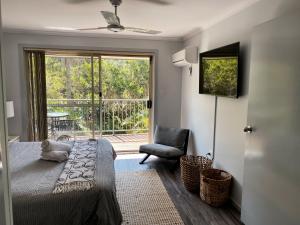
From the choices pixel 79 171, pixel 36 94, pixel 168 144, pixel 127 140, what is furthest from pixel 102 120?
pixel 79 171

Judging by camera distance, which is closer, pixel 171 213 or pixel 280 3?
pixel 280 3

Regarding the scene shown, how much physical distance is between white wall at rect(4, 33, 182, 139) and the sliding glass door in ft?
0.79

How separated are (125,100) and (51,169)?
3.31 m

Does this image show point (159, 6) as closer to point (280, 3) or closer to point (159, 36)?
point (280, 3)

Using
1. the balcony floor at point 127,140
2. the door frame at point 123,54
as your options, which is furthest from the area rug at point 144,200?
the balcony floor at point 127,140

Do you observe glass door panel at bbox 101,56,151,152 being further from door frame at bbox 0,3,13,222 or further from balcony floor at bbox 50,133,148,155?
door frame at bbox 0,3,13,222

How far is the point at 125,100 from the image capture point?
5395 millimetres

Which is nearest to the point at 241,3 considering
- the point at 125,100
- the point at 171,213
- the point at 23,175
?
the point at 171,213

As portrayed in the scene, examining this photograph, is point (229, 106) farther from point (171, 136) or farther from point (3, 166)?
point (3, 166)

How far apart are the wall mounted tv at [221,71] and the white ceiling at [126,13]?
44cm

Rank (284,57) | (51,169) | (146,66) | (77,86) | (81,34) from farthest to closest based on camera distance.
→ (146,66) < (77,86) < (81,34) < (51,169) < (284,57)

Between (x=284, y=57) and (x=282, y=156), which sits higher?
(x=284, y=57)

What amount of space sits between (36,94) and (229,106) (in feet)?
10.8

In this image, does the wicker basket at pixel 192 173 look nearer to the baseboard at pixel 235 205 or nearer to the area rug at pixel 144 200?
the area rug at pixel 144 200
